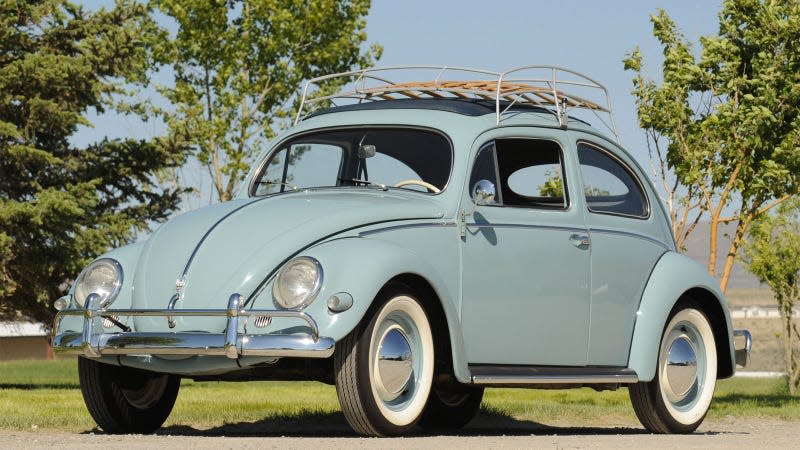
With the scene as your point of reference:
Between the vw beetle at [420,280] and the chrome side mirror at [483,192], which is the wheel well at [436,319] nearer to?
the vw beetle at [420,280]

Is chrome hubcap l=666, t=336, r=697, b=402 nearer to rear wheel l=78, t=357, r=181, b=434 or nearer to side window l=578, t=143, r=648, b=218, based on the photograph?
side window l=578, t=143, r=648, b=218

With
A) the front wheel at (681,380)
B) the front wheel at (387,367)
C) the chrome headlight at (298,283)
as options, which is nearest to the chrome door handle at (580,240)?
the front wheel at (681,380)

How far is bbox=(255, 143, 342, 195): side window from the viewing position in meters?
8.88

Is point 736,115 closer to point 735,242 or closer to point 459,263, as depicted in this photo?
point 735,242

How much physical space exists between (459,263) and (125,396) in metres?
2.16

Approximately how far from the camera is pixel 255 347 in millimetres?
6879

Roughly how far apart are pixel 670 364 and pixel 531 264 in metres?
1.56

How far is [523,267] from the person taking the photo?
833 cm

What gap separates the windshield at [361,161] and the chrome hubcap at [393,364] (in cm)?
123

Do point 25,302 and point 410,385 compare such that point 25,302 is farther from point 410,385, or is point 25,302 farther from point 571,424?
point 410,385

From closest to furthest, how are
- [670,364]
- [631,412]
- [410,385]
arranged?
[410,385], [670,364], [631,412]

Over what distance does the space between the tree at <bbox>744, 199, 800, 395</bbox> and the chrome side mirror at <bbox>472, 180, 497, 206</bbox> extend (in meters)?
16.3

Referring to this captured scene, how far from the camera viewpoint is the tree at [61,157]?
2097 centimetres

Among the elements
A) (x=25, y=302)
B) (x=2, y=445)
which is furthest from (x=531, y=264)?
(x=25, y=302)
